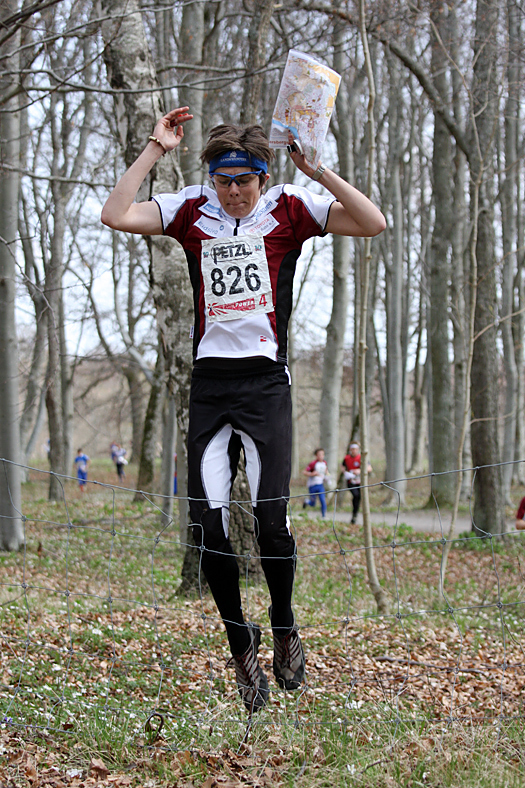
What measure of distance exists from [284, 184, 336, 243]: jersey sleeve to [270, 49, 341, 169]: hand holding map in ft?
0.91

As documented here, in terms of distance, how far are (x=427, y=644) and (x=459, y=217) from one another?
13.2 metres

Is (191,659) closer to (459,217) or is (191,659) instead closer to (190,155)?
(190,155)

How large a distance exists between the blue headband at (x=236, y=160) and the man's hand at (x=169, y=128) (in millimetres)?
264

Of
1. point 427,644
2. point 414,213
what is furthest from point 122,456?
point 427,644

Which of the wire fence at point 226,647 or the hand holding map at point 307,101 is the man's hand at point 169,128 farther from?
the wire fence at point 226,647

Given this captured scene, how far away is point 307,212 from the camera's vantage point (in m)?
3.39

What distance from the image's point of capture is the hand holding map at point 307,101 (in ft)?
10.1

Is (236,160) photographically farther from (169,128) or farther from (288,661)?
(288,661)

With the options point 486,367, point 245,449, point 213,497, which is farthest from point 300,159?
point 486,367

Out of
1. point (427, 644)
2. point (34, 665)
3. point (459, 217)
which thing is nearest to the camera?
point (34, 665)

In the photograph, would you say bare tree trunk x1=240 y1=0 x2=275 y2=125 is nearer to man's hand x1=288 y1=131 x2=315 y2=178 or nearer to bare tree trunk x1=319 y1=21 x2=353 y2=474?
man's hand x1=288 y1=131 x2=315 y2=178

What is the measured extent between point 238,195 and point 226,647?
3351mm

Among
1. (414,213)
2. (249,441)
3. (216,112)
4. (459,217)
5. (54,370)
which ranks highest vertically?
(414,213)

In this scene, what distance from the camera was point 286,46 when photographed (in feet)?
31.9
